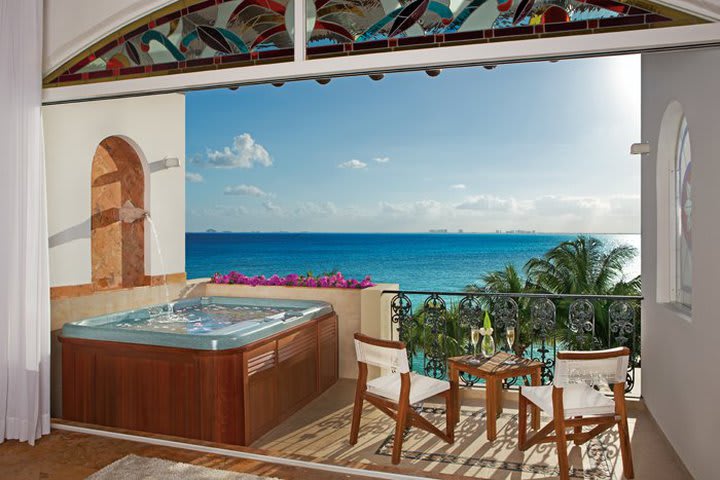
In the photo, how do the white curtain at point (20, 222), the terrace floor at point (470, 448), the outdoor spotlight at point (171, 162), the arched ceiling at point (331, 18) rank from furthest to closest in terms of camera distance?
the outdoor spotlight at point (171, 162) → the terrace floor at point (470, 448) → the white curtain at point (20, 222) → the arched ceiling at point (331, 18)

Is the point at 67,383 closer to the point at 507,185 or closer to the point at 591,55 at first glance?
the point at 591,55

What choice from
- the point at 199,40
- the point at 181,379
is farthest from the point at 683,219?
the point at 181,379

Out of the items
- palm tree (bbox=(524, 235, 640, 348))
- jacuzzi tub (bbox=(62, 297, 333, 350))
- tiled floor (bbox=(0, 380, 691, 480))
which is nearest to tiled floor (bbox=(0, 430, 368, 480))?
tiled floor (bbox=(0, 380, 691, 480))

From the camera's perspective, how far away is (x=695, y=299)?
3.27 meters

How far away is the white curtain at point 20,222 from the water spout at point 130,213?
291 cm

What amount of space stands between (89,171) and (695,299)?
193 inches

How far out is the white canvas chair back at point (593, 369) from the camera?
10.5 feet

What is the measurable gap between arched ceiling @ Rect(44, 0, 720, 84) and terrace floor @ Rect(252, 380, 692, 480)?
2.19 m

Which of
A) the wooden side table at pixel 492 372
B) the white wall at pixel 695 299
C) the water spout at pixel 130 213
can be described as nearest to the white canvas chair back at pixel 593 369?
the white wall at pixel 695 299

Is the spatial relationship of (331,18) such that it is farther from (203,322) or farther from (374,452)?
(203,322)

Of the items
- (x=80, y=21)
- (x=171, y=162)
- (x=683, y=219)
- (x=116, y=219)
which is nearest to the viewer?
(x=80, y=21)

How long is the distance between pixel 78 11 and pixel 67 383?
2493 mm

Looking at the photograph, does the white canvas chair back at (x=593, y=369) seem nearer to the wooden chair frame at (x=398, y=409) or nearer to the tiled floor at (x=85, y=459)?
the wooden chair frame at (x=398, y=409)

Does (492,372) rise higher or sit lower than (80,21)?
lower
